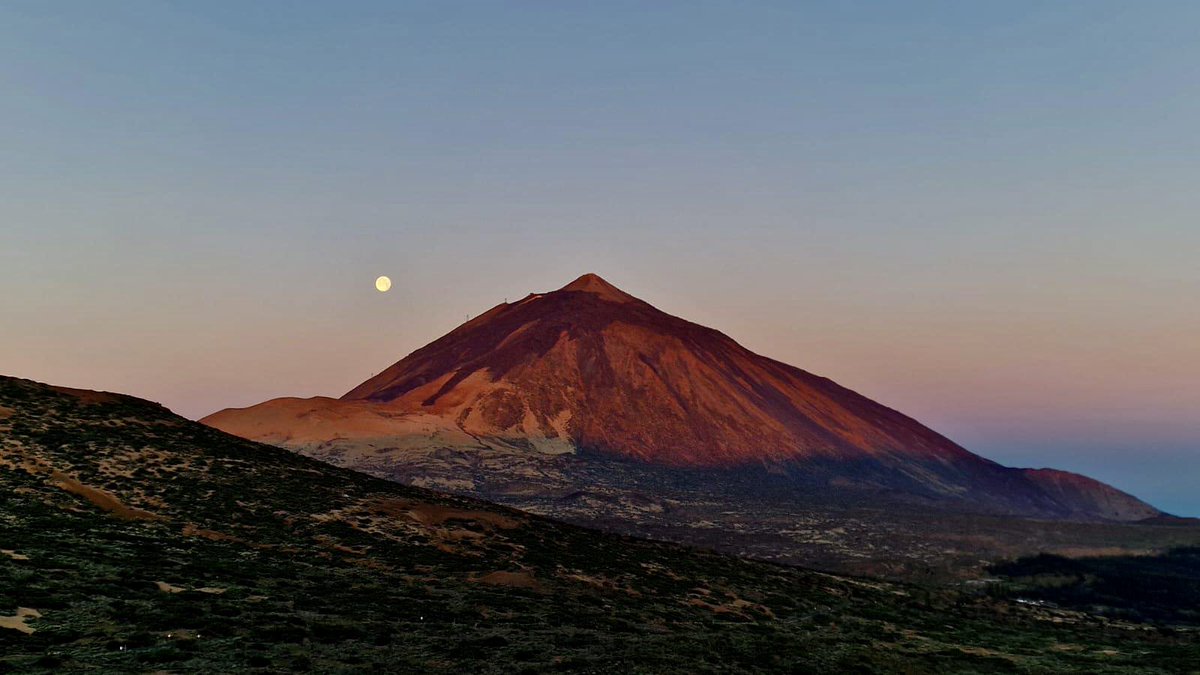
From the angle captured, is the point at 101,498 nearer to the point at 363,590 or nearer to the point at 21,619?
the point at 363,590

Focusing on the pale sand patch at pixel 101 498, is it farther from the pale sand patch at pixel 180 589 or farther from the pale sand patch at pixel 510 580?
the pale sand patch at pixel 510 580

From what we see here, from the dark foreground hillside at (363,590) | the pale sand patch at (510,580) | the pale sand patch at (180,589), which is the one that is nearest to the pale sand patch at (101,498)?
the dark foreground hillside at (363,590)

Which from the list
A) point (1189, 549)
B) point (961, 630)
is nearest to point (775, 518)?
point (1189, 549)

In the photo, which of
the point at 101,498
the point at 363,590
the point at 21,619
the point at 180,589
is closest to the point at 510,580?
the point at 363,590

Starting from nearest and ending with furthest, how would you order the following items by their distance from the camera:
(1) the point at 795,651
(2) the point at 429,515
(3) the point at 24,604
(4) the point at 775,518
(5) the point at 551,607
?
(3) the point at 24,604
(1) the point at 795,651
(5) the point at 551,607
(2) the point at 429,515
(4) the point at 775,518

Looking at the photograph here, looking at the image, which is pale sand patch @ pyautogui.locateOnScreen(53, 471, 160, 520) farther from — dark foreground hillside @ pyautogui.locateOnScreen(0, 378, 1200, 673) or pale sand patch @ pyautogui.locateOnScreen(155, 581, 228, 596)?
pale sand patch @ pyautogui.locateOnScreen(155, 581, 228, 596)

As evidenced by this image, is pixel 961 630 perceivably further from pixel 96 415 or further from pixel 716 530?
pixel 716 530
